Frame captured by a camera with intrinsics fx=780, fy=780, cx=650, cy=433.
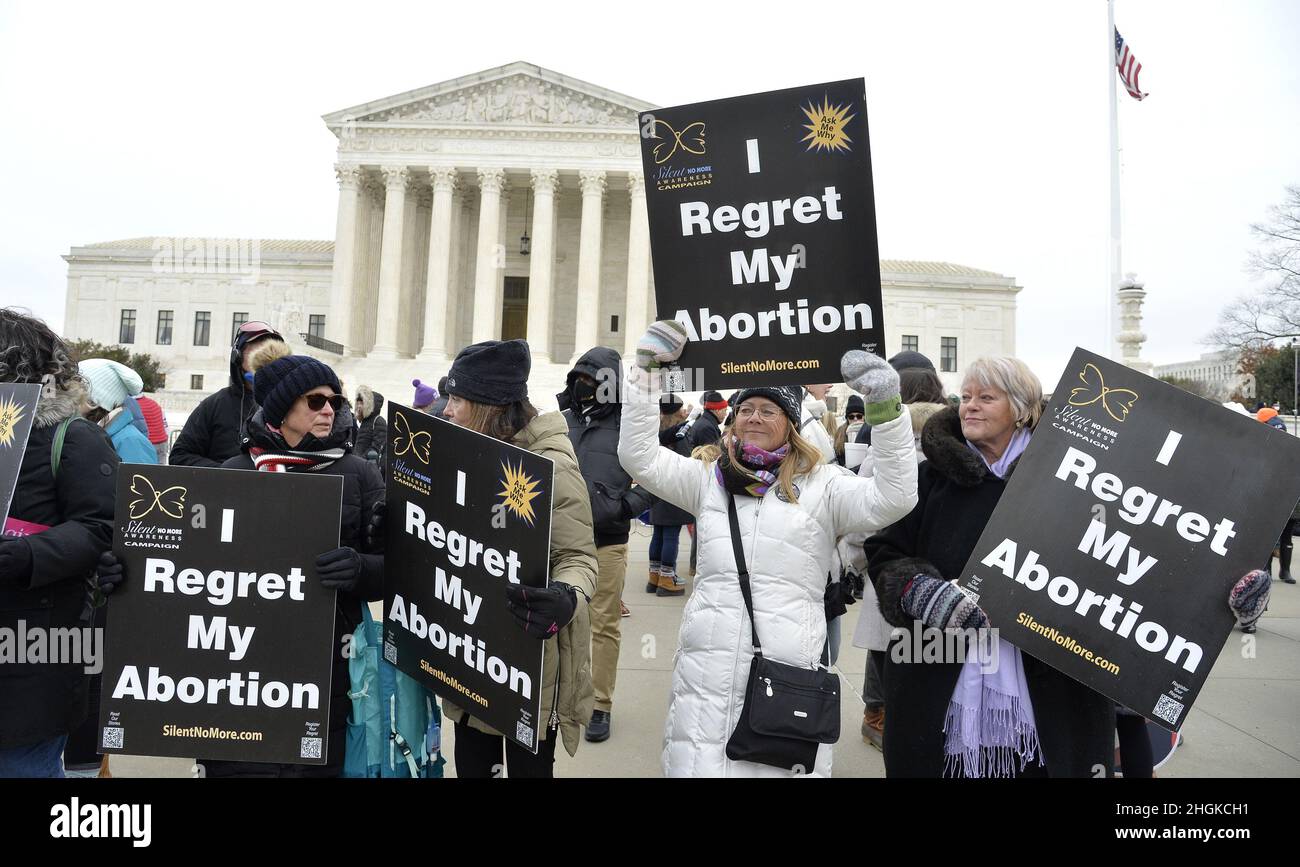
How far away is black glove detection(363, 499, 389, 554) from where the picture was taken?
2.81 meters

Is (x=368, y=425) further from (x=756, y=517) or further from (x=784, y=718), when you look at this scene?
(x=784, y=718)

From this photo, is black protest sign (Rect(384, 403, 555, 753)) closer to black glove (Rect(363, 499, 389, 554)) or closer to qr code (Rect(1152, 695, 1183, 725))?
black glove (Rect(363, 499, 389, 554))

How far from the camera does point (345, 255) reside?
37.2 m

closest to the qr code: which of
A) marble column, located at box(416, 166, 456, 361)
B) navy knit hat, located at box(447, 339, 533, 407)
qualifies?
navy knit hat, located at box(447, 339, 533, 407)

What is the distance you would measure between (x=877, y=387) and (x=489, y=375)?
1368 mm

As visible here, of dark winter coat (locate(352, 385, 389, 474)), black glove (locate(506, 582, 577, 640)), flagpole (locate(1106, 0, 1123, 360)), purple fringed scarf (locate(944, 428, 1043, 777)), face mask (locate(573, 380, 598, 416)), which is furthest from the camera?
flagpole (locate(1106, 0, 1123, 360))

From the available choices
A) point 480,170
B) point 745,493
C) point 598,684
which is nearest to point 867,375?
point 745,493

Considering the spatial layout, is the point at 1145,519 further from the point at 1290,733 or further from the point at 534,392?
the point at 534,392

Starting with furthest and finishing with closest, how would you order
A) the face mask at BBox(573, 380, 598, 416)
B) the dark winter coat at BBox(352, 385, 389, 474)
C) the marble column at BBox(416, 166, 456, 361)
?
the marble column at BBox(416, 166, 456, 361)
the dark winter coat at BBox(352, 385, 389, 474)
the face mask at BBox(573, 380, 598, 416)

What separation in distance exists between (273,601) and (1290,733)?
18.5 ft

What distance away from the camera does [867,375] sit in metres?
2.69

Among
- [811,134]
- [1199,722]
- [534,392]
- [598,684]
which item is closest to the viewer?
[811,134]

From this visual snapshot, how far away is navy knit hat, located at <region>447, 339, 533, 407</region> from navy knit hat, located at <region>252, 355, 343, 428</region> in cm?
45

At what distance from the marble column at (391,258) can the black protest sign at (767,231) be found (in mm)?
35610
